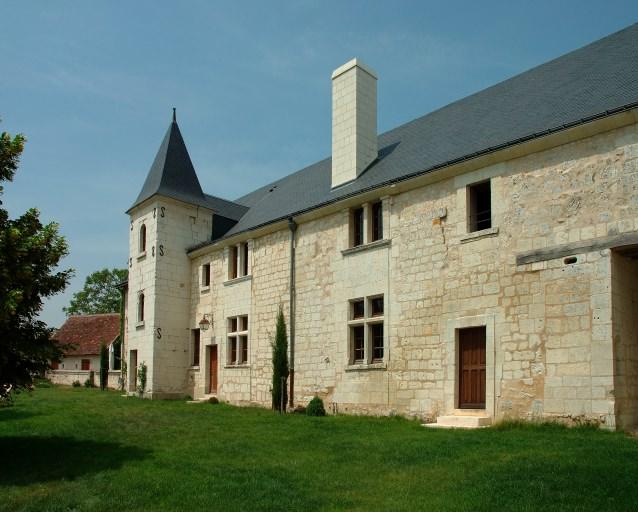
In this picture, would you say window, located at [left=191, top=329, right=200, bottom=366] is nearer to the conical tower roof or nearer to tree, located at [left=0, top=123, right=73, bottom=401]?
the conical tower roof

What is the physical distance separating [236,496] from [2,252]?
5396mm

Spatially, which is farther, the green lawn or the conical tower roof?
the conical tower roof

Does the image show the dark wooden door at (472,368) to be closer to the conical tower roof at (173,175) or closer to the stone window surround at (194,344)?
the stone window surround at (194,344)

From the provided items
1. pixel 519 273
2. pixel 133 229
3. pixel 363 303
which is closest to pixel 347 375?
pixel 363 303

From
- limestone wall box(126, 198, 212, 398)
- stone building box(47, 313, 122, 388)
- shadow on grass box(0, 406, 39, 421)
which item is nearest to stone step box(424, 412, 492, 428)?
shadow on grass box(0, 406, 39, 421)

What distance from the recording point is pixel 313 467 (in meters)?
9.66

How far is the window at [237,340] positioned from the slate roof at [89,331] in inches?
813

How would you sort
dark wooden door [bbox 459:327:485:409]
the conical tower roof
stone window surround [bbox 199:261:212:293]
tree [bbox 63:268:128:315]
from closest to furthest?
dark wooden door [bbox 459:327:485:409], stone window surround [bbox 199:261:212:293], the conical tower roof, tree [bbox 63:268:128:315]

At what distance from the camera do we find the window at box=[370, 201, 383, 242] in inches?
656

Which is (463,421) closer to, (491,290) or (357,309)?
(491,290)

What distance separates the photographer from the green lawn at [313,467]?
757 cm

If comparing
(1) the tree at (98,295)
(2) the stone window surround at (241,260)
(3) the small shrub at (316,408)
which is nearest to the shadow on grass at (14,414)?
(3) the small shrub at (316,408)

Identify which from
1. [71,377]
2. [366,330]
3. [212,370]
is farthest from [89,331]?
[366,330]

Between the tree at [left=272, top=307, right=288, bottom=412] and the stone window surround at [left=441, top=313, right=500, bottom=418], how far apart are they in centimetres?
554
